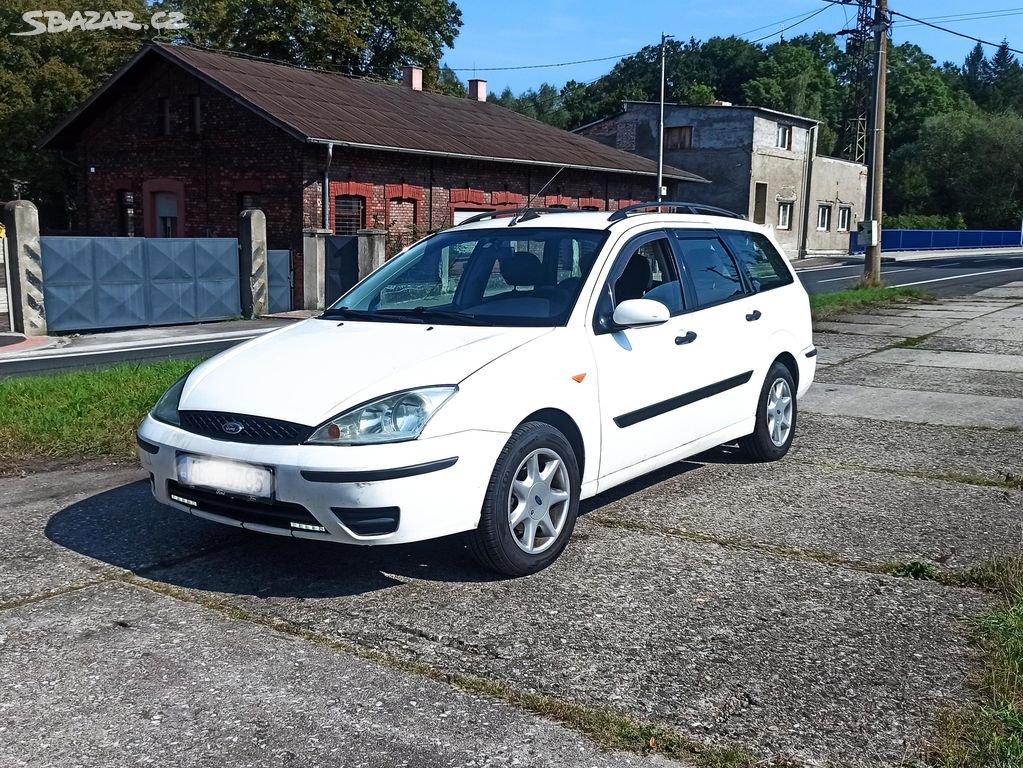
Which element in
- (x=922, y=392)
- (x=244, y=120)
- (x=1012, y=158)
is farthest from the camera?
(x=1012, y=158)

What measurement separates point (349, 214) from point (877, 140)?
13393 mm

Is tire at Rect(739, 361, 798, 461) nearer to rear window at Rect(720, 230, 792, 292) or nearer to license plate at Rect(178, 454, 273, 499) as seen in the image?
rear window at Rect(720, 230, 792, 292)

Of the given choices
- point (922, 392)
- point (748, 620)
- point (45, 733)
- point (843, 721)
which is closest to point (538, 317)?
point (748, 620)

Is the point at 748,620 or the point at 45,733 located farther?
the point at 748,620

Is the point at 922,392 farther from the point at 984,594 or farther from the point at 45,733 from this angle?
the point at 45,733

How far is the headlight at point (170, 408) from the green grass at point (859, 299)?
575 inches

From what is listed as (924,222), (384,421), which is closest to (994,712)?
(384,421)

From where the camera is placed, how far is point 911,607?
4457 millimetres

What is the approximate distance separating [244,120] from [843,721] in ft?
87.5

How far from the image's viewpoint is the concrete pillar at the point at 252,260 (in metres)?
23.2

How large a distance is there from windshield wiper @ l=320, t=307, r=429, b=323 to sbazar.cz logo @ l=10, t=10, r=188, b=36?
4435 centimetres

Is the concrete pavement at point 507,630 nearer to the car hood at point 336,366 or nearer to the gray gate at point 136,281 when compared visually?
the car hood at point 336,366

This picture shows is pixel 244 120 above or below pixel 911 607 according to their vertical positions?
above

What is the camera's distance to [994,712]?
3412 mm
